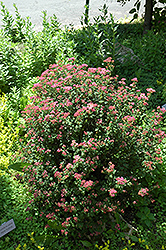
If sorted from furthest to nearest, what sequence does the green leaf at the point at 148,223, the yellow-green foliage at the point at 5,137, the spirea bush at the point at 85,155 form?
the yellow-green foliage at the point at 5,137, the green leaf at the point at 148,223, the spirea bush at the point at 85,155

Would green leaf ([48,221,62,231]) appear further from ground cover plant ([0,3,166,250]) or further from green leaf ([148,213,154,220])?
green leaf ([148,213,154,220])

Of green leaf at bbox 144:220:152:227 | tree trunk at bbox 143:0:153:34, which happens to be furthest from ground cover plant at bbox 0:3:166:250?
tree trunk at bbox 143:0:153:34

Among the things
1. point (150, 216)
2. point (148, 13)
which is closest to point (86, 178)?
point (150, 216)

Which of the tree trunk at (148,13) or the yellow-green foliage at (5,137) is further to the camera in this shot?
the tree trunk at (148,13)

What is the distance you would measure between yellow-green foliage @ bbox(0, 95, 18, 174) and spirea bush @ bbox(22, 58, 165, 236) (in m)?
0.59

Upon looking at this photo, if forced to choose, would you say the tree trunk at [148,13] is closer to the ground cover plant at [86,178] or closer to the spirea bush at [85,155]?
the ground cover plant at [86,178]

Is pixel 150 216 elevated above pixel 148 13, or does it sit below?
below

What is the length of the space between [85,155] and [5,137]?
164 centimetres

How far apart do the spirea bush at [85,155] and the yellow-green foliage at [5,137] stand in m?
0.59

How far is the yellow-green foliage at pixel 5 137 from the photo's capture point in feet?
10.1

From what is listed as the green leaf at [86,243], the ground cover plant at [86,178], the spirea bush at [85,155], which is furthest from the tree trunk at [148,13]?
the green leaf at [86,243]

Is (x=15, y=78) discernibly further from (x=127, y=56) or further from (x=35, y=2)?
(x=35, y=2)

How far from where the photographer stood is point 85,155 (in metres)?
2.16

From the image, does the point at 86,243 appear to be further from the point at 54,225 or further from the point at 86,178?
the point at 86,178
